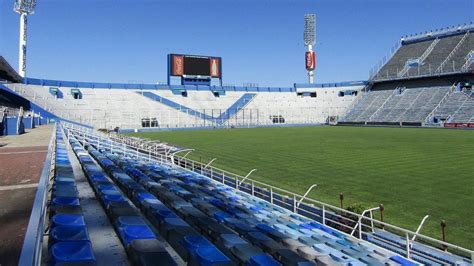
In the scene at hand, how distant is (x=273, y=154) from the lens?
2506 centimetres

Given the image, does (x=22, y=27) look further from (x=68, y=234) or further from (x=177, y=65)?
(x=68, y=234)

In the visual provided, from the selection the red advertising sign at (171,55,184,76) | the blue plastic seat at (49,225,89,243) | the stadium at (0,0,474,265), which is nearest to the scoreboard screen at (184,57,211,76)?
the red advertising sign at (171,55,184,76)

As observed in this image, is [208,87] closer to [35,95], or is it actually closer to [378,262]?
[35,95]

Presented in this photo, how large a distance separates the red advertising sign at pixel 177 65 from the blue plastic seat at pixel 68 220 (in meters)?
64.1

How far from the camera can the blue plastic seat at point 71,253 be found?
3.79 metres

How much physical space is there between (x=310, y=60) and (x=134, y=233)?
8865cm

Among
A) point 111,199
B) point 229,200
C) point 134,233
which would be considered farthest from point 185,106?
point 134,233

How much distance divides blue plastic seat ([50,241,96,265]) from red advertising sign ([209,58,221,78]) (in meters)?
68.2

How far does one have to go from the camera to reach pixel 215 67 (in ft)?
235

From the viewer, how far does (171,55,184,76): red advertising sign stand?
222ft

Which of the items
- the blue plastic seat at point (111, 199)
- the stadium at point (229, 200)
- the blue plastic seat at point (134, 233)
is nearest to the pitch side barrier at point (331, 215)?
the stadium at point (229, 200)

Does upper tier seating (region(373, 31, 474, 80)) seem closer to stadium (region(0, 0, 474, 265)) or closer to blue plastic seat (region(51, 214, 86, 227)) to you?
stadium (region(0, 0, 474, 265))

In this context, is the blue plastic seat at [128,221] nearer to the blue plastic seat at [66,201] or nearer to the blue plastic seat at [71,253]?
the blue plastic seat at [66,201]

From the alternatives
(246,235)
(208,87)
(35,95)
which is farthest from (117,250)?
(208,87)
